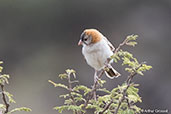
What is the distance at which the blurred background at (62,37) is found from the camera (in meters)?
7.73

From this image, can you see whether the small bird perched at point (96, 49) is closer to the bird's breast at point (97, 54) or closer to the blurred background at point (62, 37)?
the bird's breast at point (97, 54)

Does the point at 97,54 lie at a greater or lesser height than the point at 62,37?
lesser

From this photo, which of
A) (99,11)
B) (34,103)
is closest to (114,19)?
(99,11)

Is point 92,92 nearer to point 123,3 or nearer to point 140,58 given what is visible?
point 140,58

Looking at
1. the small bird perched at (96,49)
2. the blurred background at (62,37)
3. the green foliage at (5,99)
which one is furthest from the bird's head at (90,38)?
the blurred background at (62,37)

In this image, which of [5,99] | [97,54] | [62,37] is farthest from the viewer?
[62,37]

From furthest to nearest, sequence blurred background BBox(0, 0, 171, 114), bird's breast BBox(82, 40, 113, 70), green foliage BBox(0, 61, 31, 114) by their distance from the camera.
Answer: blurred background BBox(0, 0, 171, 114)
bird's breast BBox(82, 40, 113, 70)
green foliage BBox(0, 61, 31, 114)

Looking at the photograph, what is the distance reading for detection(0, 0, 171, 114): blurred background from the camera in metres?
7.73

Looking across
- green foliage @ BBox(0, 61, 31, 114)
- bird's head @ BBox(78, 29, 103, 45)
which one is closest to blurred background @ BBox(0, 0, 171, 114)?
bird's head @ BBox(78, 29, 103, 45)

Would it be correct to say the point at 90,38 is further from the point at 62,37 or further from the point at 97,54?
the point at 62,37

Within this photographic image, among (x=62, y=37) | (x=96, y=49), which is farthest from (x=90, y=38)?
(x=62, y=37)

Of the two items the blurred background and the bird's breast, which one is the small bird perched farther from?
the blurred background

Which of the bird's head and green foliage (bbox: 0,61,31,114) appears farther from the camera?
the bird's head

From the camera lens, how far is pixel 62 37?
368 inches
